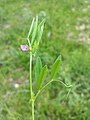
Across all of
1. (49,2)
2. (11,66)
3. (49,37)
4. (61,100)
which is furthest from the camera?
(49,2)

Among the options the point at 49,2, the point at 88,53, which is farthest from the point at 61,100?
the point at 49,2

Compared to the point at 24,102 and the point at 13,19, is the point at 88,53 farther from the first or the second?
the point at 13,19

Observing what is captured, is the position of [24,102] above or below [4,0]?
below

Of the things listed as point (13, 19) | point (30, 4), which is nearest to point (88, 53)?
point (13, 19)

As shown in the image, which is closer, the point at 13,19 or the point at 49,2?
the point at 13,19

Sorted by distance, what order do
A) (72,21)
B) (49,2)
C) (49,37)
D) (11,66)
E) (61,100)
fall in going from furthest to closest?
(49,2)
(72,21)
(49,37)
(11,66)
(61,100)

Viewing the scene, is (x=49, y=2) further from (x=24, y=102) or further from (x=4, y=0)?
(x=24, y=102)
